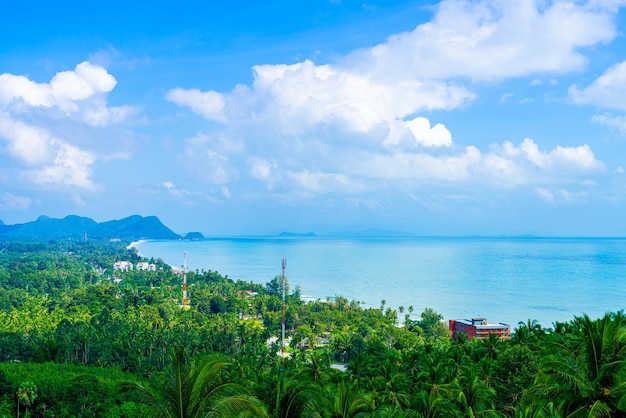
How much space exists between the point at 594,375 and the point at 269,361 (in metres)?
28.7

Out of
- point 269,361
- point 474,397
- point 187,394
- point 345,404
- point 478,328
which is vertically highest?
point 187,394

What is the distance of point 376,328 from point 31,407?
3186 centimetres

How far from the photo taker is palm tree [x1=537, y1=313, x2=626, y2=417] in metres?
9.45

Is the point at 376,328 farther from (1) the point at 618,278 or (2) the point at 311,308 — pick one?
(1) the point at 618,278

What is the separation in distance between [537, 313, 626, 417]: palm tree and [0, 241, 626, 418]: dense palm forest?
0.07ft

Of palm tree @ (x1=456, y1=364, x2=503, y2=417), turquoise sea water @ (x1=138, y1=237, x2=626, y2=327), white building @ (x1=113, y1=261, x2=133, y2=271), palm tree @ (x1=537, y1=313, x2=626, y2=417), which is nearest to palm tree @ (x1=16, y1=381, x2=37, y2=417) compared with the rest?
palm tree @ (x1=456, y1=364, x2=503, y2=417)

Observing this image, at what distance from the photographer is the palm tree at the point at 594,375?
31.0 feet

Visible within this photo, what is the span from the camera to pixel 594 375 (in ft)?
32.5

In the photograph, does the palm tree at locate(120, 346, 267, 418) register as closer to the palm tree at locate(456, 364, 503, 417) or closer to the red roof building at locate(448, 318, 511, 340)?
the palm tree at locate(456, 364, 503, 417)

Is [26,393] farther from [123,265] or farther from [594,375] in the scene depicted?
[123,265]

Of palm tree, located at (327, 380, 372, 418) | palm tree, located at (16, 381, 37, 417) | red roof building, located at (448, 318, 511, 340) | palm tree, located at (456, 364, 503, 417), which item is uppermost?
palm tree, located at (327, 380, 372, 418)

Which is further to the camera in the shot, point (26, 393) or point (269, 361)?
point (269, 361)

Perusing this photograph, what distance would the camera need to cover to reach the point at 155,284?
86.1 m

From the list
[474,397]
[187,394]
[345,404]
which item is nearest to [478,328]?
[474,397]
